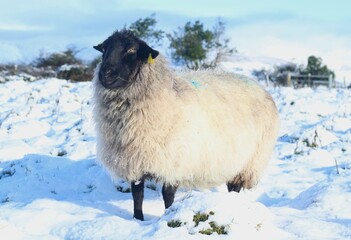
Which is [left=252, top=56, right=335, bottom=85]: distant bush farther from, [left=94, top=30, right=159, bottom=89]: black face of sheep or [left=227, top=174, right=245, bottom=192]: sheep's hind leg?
[left=94, top=30, right=159, bottom=89]: black face of sheep

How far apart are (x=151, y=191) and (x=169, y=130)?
1.37 meters

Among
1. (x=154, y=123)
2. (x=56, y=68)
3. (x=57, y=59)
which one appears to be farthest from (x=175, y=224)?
(x=57, y=59)

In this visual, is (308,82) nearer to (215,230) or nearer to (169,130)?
(169,130)

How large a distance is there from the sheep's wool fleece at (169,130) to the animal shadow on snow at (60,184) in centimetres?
64

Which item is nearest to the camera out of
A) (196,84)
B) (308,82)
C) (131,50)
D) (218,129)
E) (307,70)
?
(131,50)

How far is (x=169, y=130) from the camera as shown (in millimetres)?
5438

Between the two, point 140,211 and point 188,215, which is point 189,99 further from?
point 188,215

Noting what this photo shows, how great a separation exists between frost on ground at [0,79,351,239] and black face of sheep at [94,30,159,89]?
1.30 meters

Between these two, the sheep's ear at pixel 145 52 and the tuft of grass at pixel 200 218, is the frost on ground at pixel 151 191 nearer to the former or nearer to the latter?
the tuft of grass at pixel 200 218

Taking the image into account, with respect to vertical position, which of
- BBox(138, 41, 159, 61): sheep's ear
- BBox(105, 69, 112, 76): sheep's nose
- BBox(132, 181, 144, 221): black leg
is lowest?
BBox(132, 181, 144, 221): black leg

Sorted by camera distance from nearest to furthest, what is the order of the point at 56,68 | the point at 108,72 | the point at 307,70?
the point at 108,72, the point at 56,68, the point at 307,70

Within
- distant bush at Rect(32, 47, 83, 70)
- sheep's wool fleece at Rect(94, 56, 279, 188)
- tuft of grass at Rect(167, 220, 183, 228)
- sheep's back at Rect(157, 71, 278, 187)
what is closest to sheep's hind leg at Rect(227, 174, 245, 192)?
sheep's back at Rect(157, 71, 278, 187)

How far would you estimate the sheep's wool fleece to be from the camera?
5410 mm

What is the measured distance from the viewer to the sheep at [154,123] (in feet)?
17.7
